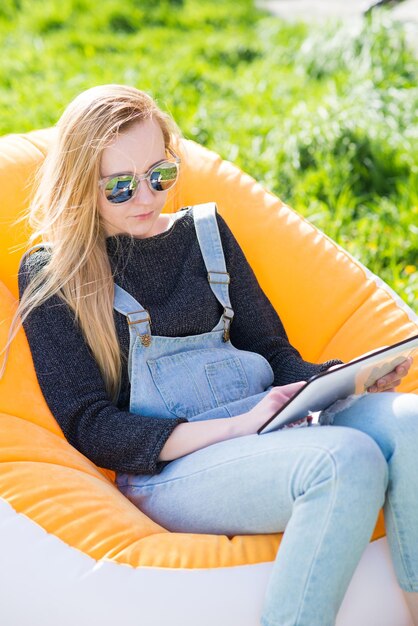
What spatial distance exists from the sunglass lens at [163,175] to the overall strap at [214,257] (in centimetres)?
24

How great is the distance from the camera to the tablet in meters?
1.92

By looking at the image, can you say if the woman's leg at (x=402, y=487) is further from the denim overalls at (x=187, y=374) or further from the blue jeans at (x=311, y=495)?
the denim overalls at (x=187, y=374)

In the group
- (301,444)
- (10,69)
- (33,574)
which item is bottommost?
(33,574)

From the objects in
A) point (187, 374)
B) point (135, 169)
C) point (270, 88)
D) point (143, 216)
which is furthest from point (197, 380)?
point (270, 88)

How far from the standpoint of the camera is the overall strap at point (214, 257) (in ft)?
8.12

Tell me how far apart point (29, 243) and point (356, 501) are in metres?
1.19

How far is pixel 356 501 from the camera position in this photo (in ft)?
5.94

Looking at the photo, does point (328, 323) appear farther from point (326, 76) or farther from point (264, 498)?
point (326, 76)

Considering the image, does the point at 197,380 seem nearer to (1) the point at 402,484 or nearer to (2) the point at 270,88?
(1) the point at 402,484

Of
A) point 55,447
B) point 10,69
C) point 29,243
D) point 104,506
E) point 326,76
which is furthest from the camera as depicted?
point 10,69

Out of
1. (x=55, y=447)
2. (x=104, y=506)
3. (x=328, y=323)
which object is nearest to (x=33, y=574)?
(x=104, y=506)

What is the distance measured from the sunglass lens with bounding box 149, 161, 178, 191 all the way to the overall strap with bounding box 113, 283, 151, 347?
30 cm

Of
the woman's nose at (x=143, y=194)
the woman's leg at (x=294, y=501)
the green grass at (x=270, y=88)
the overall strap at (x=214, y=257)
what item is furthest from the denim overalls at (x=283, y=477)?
the green grass at (x=270, y=88)

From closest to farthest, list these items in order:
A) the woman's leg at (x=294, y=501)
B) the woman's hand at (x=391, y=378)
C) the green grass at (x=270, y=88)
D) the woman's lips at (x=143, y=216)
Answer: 1. the woman's leg at (x=294, y=501)
2. the woman's hand at (x=391, y=378)
3. the woman's lips at (x=143, y=216)
4. the green grass at (x=270, y=88)
